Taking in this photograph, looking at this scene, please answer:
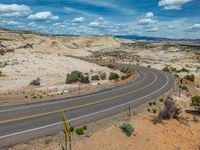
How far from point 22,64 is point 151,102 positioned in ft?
134

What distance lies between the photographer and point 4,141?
49.7 feet

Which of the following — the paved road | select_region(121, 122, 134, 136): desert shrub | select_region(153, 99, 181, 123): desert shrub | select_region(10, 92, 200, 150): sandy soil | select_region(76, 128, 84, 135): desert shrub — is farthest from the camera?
select_region(153, 99, 181, 123): desert shrub

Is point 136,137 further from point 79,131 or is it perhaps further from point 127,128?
point 79,131

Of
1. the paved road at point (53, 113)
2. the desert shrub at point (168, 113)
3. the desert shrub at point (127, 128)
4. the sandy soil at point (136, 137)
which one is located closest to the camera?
the sandy soil at point (136, 137)

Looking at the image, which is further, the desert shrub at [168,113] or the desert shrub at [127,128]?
the desert shrub at [168,113]

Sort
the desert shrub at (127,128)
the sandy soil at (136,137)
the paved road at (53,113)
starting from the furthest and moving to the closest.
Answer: the desert shrub at (127,128)
the paved road at (53,113)
the sandy soil at (136,137)

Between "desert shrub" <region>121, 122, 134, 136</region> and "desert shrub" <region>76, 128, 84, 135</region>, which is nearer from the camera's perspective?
"desert shrub" <region>76, 128, 84, 135</region>

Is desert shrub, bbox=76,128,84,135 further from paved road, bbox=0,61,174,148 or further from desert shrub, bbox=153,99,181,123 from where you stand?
desert shrub, bbox=153,99,181,123

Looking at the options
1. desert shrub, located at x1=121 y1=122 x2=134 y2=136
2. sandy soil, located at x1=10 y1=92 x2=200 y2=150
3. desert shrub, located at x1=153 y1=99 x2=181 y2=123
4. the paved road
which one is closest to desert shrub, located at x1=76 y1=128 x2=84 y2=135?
sandy soil, located at x1=10 y1=92 x2=200 y2=150

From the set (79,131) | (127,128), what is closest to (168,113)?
(127,128)

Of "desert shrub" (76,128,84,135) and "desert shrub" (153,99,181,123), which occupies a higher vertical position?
"desert shrub" (76,128,84,135)

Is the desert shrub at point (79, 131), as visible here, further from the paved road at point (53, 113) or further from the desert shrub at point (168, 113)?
the desert shrub at point (168, 113)

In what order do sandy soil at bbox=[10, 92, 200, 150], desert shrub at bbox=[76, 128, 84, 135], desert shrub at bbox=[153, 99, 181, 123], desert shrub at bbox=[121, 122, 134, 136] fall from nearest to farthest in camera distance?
sandy soil at bbox=[10, 92, 200, 150], desert shrub at bbox=[76, 128, 84, 135], desert shrub at bbox=[121, 122, 134, 136], desert shrub at bbox=[153, 99, 181, 123]

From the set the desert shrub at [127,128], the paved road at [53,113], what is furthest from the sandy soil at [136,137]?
the paved road at [53,113]
